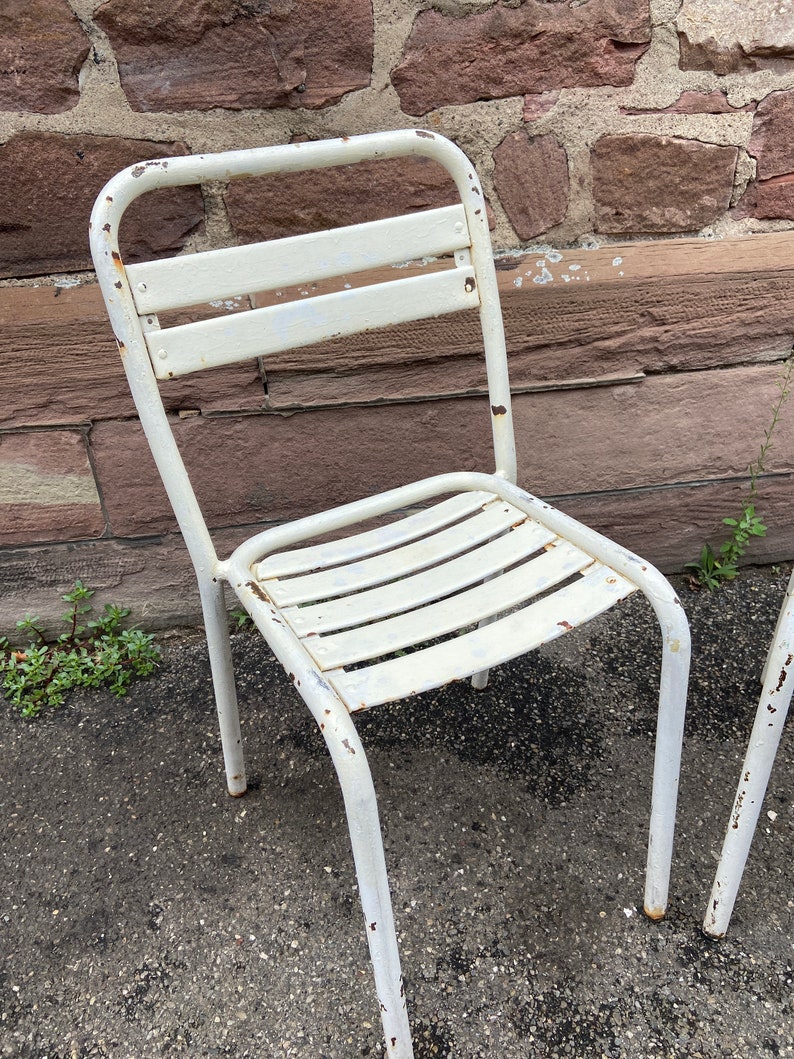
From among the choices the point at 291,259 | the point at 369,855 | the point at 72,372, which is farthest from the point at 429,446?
the point at 369,855

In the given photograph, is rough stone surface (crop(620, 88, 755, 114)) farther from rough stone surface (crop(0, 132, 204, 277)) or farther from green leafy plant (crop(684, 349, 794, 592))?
rough stone surface (crop(0, 132, 204, 277))

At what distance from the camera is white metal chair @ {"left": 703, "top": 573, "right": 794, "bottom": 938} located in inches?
33.5

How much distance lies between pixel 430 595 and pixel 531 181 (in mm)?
855

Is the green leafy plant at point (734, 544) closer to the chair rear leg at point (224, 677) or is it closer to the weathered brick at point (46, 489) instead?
the chair rear leg at point (224, 677)

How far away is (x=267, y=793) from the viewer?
1303 mm

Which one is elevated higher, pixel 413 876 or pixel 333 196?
pixel 333 196

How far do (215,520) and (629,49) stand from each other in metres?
1.20

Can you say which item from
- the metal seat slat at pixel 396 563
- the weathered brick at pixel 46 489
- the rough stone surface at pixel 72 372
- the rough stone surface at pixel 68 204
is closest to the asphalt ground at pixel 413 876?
the weathered brick at pixel 46 489

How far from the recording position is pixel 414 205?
4.34 feet

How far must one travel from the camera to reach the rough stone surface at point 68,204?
4.02ft

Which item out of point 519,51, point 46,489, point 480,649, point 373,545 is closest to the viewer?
point 480,649

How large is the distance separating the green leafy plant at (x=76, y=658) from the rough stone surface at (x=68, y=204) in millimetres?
705

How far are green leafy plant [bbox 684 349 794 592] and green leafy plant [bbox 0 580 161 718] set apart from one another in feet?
4.36

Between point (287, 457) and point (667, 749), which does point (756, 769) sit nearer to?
point (667, 749)
